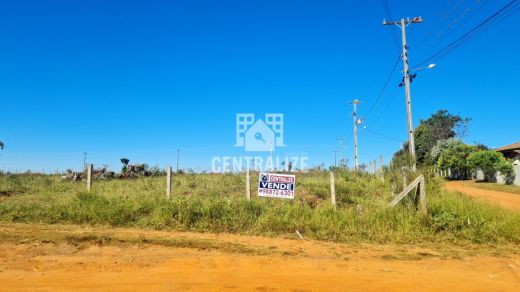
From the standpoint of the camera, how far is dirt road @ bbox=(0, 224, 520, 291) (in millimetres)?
5223

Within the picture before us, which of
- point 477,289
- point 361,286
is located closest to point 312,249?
point 361,286

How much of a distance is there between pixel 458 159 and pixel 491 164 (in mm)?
6430

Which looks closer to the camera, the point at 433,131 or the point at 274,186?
the point at 274,186

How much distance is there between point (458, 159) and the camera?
3550cm

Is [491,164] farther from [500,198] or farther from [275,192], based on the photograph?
[275,192]

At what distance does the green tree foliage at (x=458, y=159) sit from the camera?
116 ft

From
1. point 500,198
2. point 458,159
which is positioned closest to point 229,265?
point 500,198

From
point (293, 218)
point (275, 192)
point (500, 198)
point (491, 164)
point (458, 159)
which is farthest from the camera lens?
point (458, 159)

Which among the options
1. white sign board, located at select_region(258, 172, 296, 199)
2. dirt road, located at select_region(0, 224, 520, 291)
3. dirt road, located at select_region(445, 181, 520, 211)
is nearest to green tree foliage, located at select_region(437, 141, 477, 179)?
dirt road, located at select_region(445, 181, 520, 211)

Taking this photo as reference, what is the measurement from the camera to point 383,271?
5.93m

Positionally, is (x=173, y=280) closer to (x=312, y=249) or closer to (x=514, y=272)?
(x=312, y=249)

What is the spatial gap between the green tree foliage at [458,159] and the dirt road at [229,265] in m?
31.8

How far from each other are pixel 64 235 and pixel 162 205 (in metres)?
2.64

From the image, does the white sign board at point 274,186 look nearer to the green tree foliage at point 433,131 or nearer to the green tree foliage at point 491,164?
the green tree foliage at point 491,164
